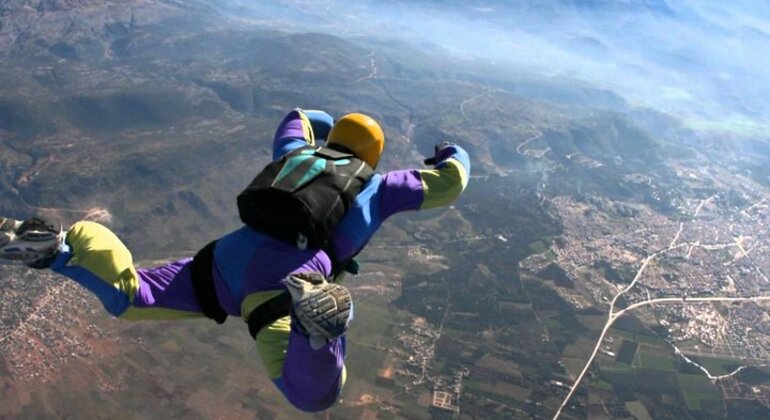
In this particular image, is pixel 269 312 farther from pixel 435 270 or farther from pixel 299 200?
pixel 435 270

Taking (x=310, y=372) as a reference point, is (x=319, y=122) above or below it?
above

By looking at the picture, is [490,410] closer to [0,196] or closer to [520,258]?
[520,258]

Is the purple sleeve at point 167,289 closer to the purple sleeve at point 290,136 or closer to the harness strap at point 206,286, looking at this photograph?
the harness strap at point 206,286

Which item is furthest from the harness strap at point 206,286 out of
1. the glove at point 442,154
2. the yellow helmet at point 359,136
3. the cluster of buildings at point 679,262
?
the cluster of buildings at point 679,262

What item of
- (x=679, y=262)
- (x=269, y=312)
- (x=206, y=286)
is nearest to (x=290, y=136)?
(x=206, y=286)

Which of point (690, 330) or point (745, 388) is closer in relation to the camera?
point (745, 388)

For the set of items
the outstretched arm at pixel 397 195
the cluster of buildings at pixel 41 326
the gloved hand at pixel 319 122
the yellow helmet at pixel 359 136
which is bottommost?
the cluster of buildings at pixel 41 326

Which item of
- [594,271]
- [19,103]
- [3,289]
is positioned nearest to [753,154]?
[594,271]
